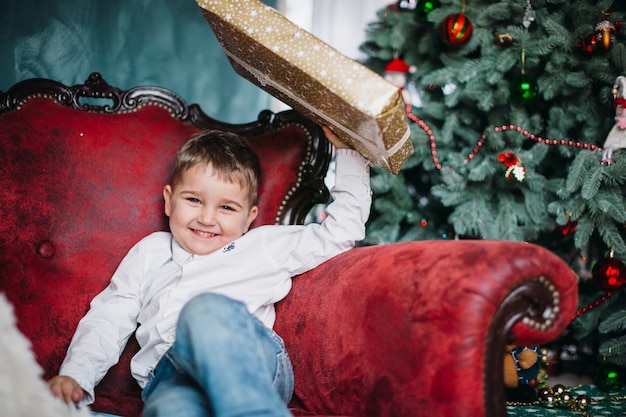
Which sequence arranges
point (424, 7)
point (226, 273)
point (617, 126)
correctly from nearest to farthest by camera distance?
point (226, 273)
point (617, 126)
point (424, 7)

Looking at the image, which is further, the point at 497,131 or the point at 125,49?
the point at 125,49

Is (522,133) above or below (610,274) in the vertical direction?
above

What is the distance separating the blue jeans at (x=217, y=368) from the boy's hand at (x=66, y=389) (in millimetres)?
167

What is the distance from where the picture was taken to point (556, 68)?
6.58 ft

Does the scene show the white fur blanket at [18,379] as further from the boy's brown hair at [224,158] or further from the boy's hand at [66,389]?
the boy's brown hair at [224,158]

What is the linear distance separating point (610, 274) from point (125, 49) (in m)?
2.12

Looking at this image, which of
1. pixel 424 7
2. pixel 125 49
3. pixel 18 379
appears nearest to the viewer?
pixel 18 379

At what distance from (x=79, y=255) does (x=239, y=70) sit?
2.08 feet

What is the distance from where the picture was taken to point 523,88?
195 centimetres

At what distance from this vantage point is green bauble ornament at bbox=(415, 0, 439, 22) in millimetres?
2184

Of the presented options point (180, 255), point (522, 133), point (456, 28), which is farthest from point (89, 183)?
point (522, 133)

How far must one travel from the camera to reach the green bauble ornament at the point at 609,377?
205 cm

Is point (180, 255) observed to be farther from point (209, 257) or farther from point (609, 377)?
point (609, 377)

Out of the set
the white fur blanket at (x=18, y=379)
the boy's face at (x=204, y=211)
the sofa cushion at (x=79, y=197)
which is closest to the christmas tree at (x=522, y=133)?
the sofa cushion at (x=79, y=197)
